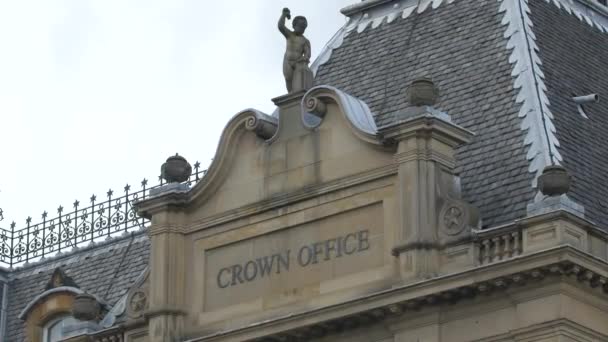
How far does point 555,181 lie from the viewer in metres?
47.8

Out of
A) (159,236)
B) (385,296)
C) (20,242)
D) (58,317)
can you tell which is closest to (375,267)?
(385,296)

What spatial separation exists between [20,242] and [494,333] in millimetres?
22214

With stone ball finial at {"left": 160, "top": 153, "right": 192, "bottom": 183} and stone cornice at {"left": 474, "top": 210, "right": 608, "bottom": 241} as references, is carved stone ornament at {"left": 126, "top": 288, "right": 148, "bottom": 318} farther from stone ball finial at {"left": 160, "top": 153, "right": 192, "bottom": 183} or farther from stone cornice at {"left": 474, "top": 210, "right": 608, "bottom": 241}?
stone cornice at {"left": 474, "top": 210, "right": 608, "bottom": 241}

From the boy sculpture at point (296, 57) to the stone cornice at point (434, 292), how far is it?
5.58 metres

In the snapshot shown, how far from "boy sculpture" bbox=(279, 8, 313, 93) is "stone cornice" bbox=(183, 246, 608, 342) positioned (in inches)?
220

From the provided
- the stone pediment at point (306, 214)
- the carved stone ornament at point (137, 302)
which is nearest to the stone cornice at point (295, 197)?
the stone pediment at point (306, 214)

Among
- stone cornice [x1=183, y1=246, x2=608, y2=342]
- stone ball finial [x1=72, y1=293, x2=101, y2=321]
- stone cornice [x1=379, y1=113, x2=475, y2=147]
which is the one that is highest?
stone cornice [x1=379, y1=113, x2=475, y2=147]

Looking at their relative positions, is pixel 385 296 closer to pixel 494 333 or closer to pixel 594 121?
pixel 494 333

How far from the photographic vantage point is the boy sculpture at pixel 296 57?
53.2 metres

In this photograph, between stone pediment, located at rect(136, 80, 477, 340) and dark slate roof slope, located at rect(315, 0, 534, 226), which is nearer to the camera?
stone pediment, located at rect(136, 80, 477, 340)

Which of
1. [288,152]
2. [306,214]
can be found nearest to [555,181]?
[306,214]

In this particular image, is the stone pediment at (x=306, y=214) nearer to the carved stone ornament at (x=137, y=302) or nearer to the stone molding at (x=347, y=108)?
the stone molding at (x=347, y=108)

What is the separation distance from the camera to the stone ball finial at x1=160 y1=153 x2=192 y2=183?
5350 centimetres

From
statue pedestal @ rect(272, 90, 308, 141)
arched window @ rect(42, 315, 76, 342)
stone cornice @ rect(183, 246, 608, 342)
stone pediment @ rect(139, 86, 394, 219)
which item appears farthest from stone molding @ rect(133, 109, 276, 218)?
arched window @ rect(42, 315, 76, 342)
